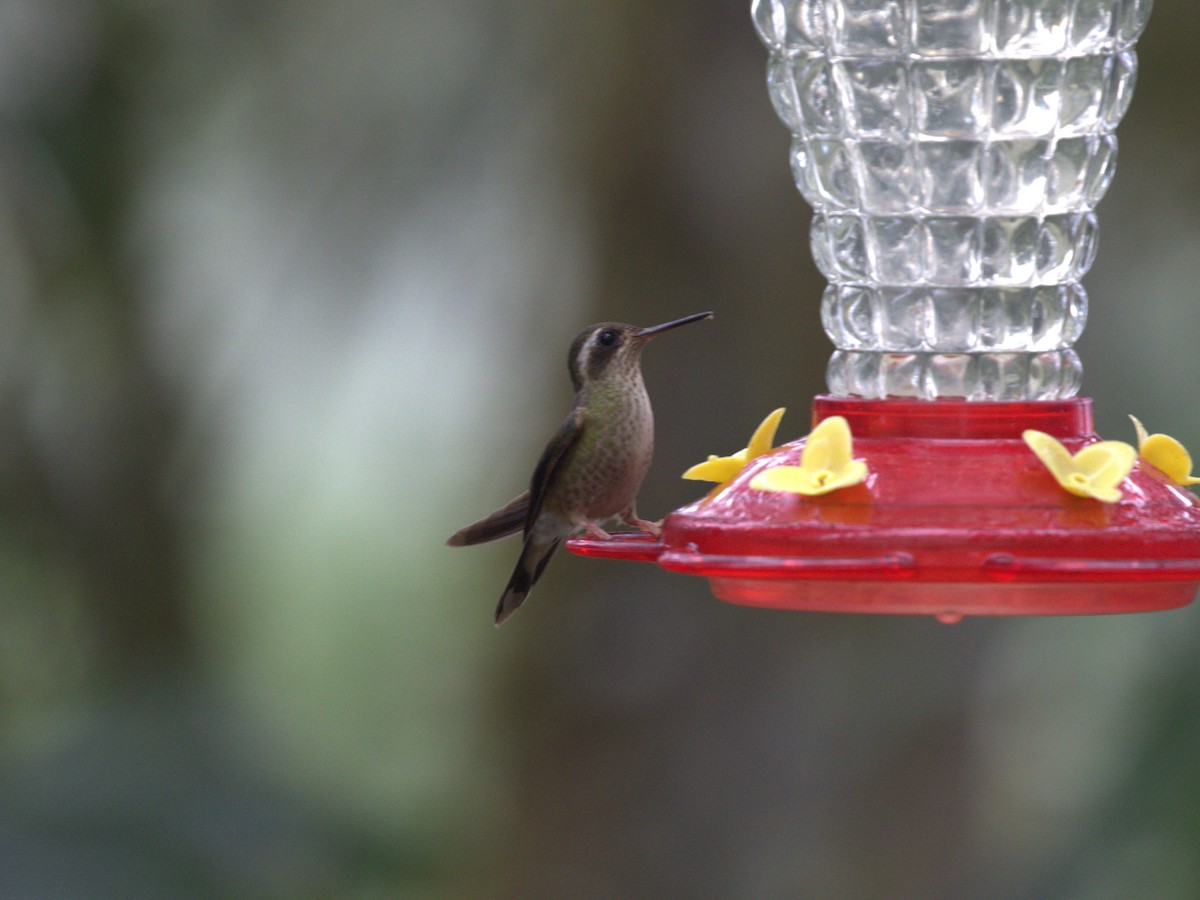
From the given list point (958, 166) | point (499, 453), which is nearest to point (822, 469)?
point (958, 166)

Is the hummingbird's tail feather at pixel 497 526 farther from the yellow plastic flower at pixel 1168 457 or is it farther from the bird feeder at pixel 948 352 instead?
the yellow plastic flower at pixel 1168 457

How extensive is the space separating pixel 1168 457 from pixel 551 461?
1.24 m

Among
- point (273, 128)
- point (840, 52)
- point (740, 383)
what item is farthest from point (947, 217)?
point (273, 128)

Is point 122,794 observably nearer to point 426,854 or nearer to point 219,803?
point 219,803

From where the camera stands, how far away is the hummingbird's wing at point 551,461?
3.08m

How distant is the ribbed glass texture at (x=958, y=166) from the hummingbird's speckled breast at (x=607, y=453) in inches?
26.3

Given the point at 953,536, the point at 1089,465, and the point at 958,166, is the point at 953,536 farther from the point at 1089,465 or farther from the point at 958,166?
the point at 958,166

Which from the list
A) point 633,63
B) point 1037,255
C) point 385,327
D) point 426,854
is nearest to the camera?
point 1037,255

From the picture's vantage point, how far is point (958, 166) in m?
2.59

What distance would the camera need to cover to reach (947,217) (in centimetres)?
264

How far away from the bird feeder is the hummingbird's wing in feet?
1.63

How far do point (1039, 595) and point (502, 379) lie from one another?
3.80m

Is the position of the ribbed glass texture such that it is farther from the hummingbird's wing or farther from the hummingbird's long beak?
the hummingbird's wing

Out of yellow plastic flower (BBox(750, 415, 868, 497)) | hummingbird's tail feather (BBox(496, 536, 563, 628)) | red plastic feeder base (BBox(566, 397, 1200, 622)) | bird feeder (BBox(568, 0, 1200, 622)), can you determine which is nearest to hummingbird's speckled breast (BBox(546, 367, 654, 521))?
hummingbird's tail feather (BBox(496, 536, 563, 628))
